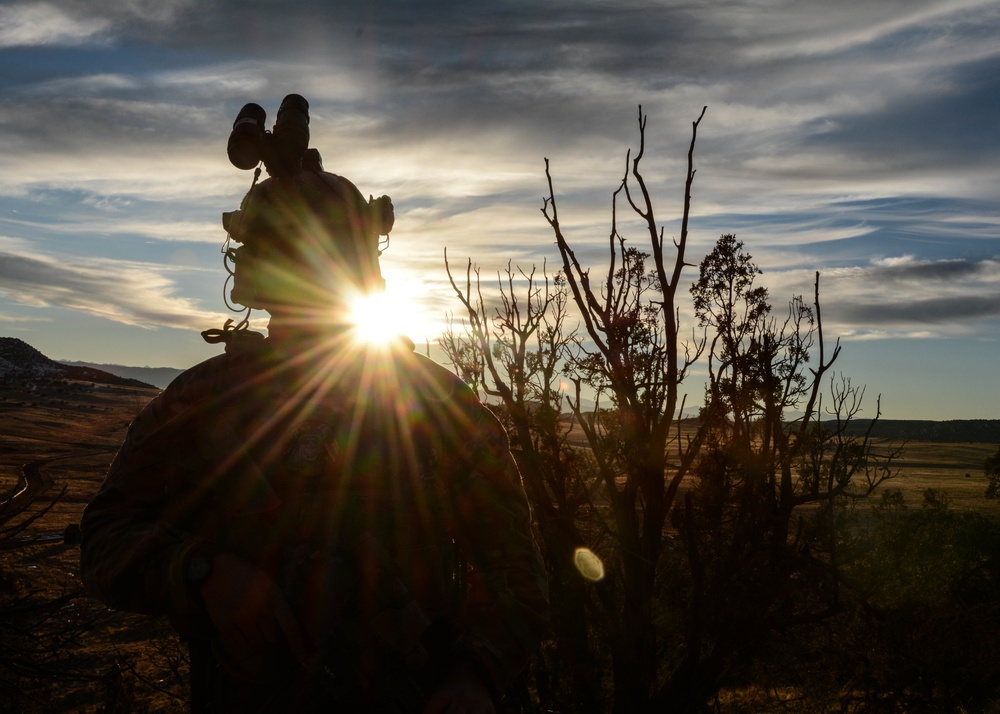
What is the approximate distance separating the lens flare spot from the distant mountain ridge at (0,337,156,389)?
6475 inches

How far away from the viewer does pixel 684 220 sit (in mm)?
6039

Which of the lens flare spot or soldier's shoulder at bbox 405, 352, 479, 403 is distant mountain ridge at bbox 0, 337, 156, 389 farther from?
soldier's shoulder at bbox 405, 352, 479, 403

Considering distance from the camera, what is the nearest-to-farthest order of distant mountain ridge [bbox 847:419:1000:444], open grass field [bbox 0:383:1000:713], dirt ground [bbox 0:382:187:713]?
dirt ground [bbox 0:382:187:713] → open grass field [bbox 0:383:1000:713] → distant mountain ridge [bbox 847:419:1000:444]

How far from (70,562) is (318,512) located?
1515 inches

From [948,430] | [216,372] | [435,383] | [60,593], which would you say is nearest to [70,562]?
[60,593]

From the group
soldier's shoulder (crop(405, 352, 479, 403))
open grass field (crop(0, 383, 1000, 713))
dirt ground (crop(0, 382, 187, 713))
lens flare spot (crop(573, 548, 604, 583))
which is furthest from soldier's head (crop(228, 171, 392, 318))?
lens flare spot (crop(573, 548, 604, 583))

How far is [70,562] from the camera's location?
109 feet

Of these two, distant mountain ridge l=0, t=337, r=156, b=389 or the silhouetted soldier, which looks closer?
the silhouetted soldier

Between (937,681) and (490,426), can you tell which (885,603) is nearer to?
(937,681)

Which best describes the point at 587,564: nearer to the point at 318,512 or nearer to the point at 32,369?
the point at 318,512

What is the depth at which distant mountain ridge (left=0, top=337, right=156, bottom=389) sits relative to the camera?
154312 mm

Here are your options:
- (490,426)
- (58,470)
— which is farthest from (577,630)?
(58,470)

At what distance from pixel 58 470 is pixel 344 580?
6846cm

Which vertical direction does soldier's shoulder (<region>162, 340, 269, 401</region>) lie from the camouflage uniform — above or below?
above
